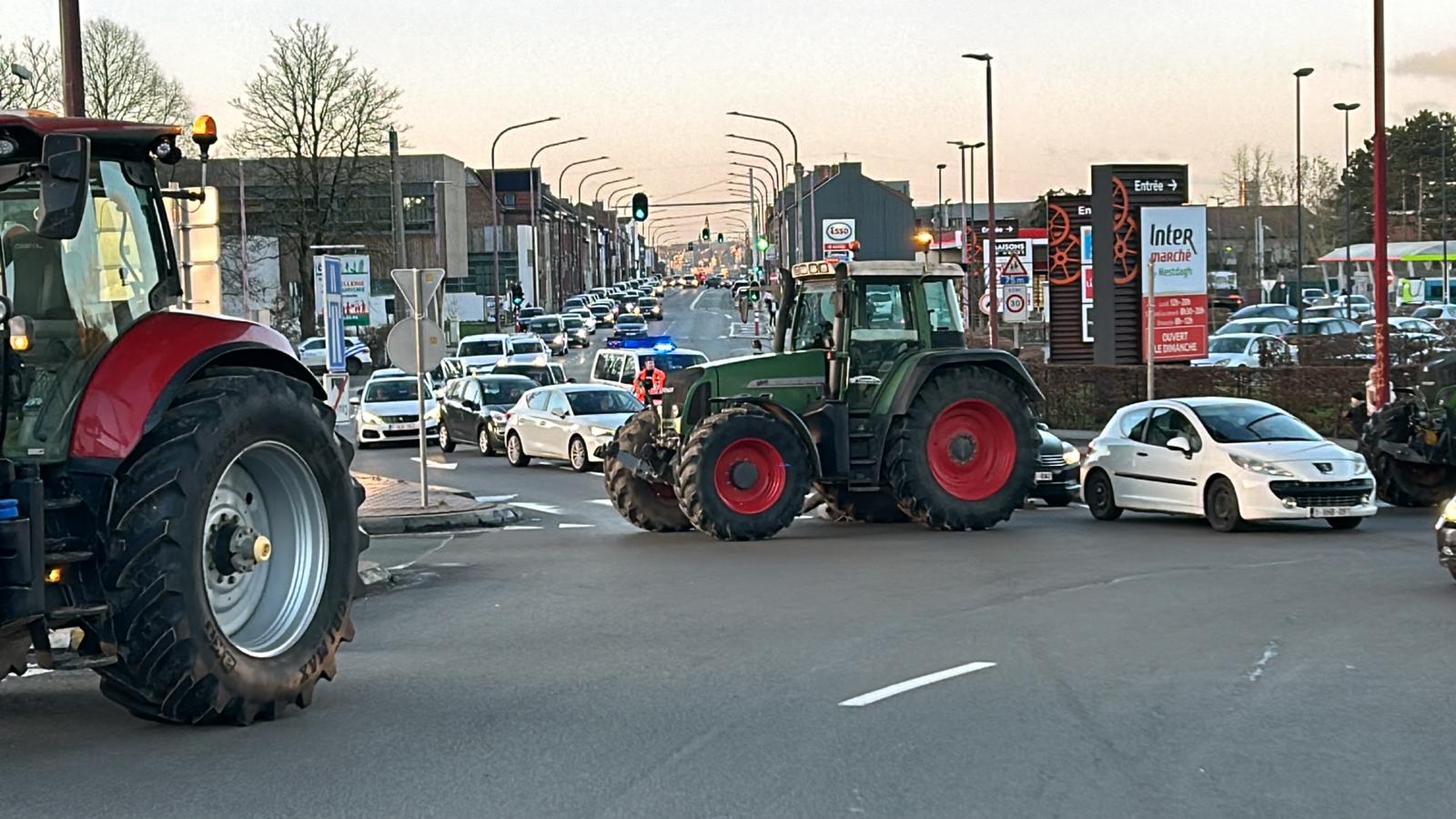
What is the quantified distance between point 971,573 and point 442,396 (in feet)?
85.4

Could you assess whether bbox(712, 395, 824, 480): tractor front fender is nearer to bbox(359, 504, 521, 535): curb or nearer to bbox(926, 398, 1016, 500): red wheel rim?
bbox(926, 398, 1016, 500): red wheel rim

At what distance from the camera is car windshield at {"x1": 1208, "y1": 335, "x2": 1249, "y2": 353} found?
4828 centimetres

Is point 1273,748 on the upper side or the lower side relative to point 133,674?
lower

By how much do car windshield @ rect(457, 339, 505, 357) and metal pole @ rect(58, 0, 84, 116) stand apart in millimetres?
39026

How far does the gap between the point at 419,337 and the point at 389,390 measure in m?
17.2

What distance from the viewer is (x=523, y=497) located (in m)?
26.2

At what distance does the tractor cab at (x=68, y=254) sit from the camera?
7.29m

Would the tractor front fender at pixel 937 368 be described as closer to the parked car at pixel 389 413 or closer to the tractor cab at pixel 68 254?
the tractor cab at pixel 68 254

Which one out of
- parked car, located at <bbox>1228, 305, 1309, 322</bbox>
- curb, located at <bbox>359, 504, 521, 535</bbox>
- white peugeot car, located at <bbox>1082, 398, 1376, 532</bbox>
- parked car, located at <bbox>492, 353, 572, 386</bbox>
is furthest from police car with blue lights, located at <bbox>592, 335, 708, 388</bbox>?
parked car, located at <bbox>1228, 305, 1309, 322</bbox>

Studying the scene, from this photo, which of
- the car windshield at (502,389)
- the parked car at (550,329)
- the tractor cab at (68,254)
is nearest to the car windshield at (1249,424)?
the tractor cab at (68,254)

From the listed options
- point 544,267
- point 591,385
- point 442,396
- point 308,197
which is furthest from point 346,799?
point 544,267

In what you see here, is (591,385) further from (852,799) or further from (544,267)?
(544,267)

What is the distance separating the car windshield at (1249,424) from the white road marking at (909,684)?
1081 centimetres

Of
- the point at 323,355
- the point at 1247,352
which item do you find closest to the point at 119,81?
the point at 323,355
